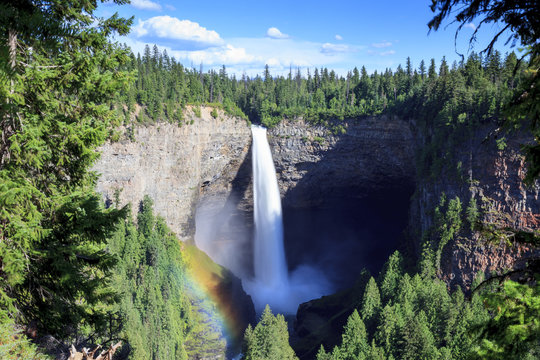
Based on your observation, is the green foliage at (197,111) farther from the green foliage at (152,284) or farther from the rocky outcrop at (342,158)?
the green foliage at (152,284)

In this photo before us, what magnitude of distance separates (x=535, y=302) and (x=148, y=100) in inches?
2108

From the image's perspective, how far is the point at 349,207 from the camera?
72.2 m

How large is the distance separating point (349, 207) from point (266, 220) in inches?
560

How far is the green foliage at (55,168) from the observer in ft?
26.0

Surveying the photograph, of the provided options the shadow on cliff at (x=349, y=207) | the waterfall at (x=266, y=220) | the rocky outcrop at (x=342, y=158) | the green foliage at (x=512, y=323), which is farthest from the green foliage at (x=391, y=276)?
the green foliage at (x=512, y=323)

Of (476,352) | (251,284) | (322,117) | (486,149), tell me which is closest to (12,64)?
(476,352)

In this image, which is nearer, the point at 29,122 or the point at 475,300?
the point at 29,122

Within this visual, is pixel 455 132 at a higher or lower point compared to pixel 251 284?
higher

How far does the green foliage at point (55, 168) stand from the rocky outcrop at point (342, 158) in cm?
5280

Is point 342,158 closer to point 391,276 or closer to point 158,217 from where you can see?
point 391,276

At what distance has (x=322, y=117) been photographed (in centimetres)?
6394

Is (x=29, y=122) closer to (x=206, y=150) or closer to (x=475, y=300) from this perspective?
(x=475, y=300)

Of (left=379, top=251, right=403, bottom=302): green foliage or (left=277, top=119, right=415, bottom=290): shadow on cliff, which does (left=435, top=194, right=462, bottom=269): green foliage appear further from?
(left=277, top=119, right=415, bottom=290): shadow on cliff

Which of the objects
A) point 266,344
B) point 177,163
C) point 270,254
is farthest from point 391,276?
point 177,163
